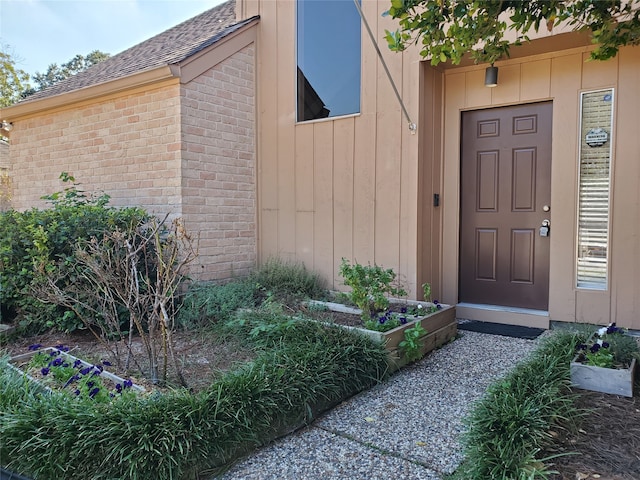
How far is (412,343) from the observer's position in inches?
142

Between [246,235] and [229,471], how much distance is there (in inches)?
153

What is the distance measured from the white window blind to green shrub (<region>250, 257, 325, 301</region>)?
2.67m

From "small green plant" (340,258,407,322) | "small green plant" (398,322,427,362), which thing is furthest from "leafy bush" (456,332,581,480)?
"small green plant" (340,258,407,322)

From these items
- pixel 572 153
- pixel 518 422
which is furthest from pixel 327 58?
pixel 518 422

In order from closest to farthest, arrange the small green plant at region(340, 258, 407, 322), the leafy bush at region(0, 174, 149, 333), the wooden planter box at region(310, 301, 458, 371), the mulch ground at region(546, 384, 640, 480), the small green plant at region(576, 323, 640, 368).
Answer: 1. the mulch ground at region(546, 384, 640, 480)
2. the small green plant at region(576, 323, 640, 368)
3. the wooden planter box at region(310, 301, 458, 371)
4. the small green plant at region(340, 258, 407, 322)
5. the leafy bush at region(0, 174, 149, 333)

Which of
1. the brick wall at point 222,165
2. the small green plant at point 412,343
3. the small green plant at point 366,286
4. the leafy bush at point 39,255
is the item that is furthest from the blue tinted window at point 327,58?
the small green plant at point 412,343

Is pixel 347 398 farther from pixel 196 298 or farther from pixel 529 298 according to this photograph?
pixel 529 298

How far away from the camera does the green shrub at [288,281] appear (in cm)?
513

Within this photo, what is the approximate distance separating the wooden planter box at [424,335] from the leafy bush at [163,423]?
64cm

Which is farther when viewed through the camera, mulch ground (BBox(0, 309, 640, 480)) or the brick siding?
the brick siding

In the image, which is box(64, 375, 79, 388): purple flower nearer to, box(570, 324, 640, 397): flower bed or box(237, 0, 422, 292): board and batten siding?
box(570, 324, 640, 397): flower bed

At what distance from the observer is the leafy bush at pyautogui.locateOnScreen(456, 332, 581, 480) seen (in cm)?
201

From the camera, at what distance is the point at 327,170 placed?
18.2 feet

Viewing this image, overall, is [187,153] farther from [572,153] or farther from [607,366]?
[607,366]
